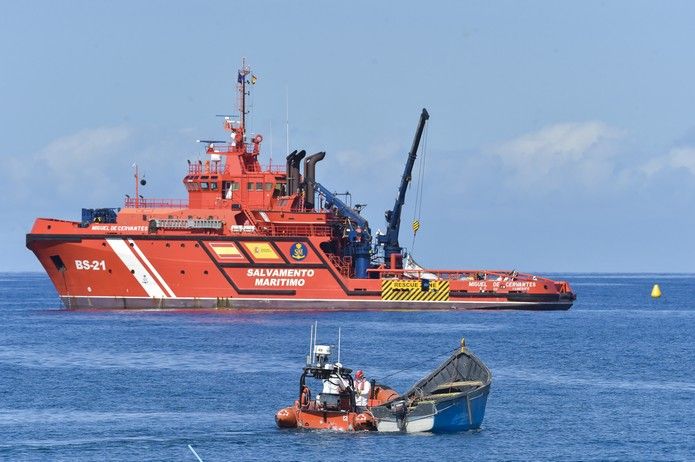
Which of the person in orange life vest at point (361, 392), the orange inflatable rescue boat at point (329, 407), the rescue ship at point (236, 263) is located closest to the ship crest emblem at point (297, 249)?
the rescue ship at point (236, 263)

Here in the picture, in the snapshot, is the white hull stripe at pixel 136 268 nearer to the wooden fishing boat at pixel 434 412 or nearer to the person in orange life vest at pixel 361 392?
the person in orange life vest at pixel 361 392

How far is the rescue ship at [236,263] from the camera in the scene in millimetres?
Result: 72938

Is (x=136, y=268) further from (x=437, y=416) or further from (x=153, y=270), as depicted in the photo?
(x=437, y=416)

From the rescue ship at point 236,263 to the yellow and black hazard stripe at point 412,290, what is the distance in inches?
2.2

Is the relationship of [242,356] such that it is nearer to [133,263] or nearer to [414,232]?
[133,263]

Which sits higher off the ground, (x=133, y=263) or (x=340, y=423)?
(x=133, y=263)

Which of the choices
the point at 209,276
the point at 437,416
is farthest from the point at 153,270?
the point at 437,416

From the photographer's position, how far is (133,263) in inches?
2869

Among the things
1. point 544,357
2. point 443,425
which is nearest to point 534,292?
point 544,357

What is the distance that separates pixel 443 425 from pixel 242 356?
18.9 meters

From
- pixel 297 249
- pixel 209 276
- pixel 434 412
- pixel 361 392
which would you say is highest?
pixel 297 249

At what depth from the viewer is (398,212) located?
268ft

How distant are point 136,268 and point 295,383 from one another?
29534 mm

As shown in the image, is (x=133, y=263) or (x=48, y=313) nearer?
(x=133, y=263)
